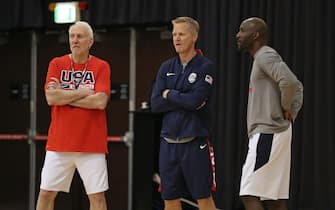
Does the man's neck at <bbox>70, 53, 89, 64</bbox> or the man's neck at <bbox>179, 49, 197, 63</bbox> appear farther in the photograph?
the man's neck at <bbox>70, 53, 89, 64</bbox>

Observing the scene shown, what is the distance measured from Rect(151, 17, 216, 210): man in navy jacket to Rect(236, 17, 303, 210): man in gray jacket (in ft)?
0.92

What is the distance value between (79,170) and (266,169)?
1.25 m

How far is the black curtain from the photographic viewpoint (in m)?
5.32

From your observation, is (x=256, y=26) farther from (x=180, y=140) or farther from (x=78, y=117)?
(x=78, y=117)

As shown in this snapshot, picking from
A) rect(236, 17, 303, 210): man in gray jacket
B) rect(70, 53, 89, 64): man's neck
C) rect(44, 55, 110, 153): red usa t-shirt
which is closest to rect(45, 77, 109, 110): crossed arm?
rect(44, 55, 110, 153): red usa t-shirt

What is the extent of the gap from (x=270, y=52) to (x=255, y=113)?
0.39 metres

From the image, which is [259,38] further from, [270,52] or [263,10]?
[263,10]

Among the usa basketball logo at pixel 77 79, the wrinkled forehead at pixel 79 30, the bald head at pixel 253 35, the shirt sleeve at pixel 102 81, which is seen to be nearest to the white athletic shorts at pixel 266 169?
the bald head at pixel 253 35

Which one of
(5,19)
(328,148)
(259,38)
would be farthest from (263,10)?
(5,19)

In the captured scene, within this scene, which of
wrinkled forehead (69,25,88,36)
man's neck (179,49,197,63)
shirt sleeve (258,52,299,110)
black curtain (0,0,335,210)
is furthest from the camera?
black curtain (0,0,335,210)

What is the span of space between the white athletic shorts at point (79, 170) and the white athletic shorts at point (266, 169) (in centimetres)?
96

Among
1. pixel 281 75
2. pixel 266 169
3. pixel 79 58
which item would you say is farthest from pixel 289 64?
pixel 79 58

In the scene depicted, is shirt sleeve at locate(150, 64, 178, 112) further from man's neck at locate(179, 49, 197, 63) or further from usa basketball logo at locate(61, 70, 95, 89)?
usa basketball logo at locate(61, 70, 95, 89)

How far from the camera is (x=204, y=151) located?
3891 mm
